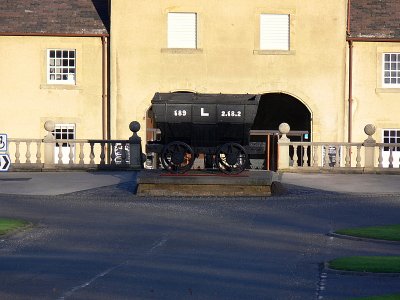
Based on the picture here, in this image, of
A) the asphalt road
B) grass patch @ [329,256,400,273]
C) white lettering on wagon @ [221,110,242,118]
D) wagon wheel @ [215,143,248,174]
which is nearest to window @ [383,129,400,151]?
white lettering on wagon @ [221,110,242,118]

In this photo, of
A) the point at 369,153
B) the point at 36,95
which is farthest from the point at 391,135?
the point at 36,95

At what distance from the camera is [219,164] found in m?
30.8

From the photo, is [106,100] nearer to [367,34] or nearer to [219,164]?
[367,34]

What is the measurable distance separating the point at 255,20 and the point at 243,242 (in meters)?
30.0

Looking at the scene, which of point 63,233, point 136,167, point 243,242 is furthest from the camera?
point 136,167

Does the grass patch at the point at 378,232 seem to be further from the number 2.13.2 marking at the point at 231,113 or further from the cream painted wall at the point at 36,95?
the cream painted wall at the point at 36,95

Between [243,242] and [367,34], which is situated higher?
[367,34]

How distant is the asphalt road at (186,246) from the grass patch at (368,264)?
0.29 m

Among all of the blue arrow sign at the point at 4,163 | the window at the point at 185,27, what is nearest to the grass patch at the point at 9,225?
the blue arrow sign at the point at 4,163

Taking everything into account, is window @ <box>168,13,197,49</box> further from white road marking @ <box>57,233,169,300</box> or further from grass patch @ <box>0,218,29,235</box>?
white road marking @ <box>57,233,169,300</box>

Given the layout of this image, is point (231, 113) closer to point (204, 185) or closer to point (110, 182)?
point (204, 185)

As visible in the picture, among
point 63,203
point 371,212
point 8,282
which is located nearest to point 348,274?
point 8,282

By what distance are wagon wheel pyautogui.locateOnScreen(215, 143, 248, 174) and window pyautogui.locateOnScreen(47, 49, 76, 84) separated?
2018 centimetres

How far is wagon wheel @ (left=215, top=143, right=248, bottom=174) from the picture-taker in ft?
99.7
